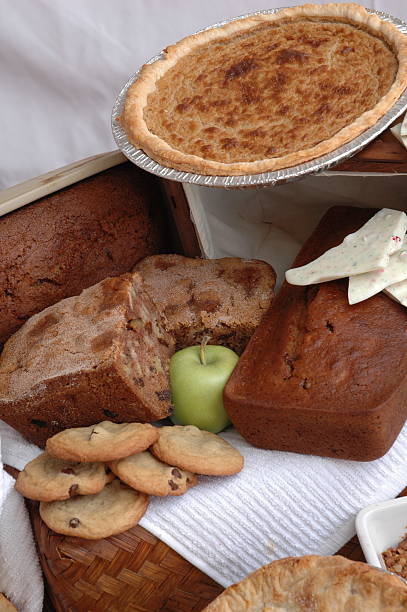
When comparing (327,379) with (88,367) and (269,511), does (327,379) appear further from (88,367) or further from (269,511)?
(88,367)

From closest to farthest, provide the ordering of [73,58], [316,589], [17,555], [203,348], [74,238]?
[316,589]
[17,555]
[203,348]
[74,238]
[73,58]

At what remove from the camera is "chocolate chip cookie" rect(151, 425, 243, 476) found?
1.60 metres

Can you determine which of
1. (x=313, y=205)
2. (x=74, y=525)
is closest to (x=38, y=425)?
(x=74, y=525)

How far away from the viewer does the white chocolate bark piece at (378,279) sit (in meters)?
1.69

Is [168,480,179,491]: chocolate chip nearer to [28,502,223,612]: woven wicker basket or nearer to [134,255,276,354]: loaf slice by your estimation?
[28,502,223,612]: woven wicker basket

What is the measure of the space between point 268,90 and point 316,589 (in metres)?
1.23

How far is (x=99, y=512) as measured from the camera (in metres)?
1.58

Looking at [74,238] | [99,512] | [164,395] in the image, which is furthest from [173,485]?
[74,238]

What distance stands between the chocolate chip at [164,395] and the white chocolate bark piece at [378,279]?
503 mm

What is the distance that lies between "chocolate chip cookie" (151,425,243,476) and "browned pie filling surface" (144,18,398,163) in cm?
67

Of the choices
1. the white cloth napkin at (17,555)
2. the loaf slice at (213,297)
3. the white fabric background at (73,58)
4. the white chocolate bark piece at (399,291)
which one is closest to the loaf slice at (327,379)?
the white chocolate bark piece at (399,291)

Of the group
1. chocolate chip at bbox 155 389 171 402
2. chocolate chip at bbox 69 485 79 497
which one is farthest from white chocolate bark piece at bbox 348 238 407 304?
chocolate chip at bbox 69 485 79 497

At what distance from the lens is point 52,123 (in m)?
2.85

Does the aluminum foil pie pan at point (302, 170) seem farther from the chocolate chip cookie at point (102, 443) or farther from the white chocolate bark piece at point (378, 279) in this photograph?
the chocolate chip cookie at point (102, 443)
